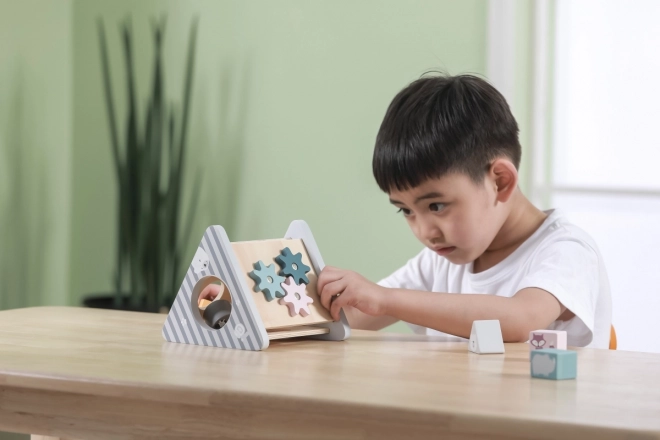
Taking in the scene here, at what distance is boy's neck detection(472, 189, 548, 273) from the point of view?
4.80ft

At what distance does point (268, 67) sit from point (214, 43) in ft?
0.71

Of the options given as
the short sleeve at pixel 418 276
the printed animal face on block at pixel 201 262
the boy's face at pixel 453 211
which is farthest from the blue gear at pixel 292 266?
the short sleeve at pixel 418 276

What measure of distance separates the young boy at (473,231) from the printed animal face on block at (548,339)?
13 centimetres

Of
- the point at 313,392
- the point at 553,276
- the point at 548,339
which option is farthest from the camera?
the point at 553,276

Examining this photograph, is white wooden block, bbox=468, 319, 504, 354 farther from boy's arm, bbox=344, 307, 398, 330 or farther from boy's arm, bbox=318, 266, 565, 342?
boy's arm, bbox=344, 307, 398, 330

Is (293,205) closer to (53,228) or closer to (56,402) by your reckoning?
(53,228)

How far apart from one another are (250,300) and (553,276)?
0.48 m

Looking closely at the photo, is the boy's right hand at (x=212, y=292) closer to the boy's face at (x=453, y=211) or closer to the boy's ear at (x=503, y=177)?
the boy's face at (x=453, y=211)

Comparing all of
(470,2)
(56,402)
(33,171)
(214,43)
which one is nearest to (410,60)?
(470,2)

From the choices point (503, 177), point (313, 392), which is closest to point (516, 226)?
point (503, 177)

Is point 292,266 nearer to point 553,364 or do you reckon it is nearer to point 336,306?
Answer: point 336,306

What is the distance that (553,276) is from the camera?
4.15ft

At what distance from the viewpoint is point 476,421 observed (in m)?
0.70

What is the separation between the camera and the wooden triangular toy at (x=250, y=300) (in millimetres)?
1087
